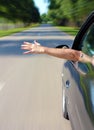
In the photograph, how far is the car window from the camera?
13.8 feet

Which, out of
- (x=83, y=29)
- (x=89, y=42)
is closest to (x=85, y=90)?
(x=89, y=42)

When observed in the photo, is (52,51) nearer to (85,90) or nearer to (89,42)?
(85,90)

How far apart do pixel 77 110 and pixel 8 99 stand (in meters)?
4.04

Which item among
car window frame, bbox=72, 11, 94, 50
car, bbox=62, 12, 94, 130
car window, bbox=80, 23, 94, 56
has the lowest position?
car, bbox=62, 12, 94, 130

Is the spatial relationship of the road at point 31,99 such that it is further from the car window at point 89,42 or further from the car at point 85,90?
the car at point 85,90

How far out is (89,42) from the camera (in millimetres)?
4406

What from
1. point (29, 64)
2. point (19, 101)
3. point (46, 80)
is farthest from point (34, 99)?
point (29, 64)

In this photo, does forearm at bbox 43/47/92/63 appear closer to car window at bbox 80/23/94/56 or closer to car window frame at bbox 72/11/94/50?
car window at bbox 80/23/94/56

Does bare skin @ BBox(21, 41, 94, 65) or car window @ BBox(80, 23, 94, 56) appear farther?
car window @ BBox(80, 23, 94, 56)

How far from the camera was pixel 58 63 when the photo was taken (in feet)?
48.4

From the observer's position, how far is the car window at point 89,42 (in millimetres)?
4211

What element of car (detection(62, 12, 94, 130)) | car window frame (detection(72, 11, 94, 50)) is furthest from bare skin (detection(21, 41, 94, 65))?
car window frame (detection(72, 11, 94, 50))

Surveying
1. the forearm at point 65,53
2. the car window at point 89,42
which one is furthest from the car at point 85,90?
the forearm at point 65,53

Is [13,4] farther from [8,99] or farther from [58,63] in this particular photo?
[8,99]
